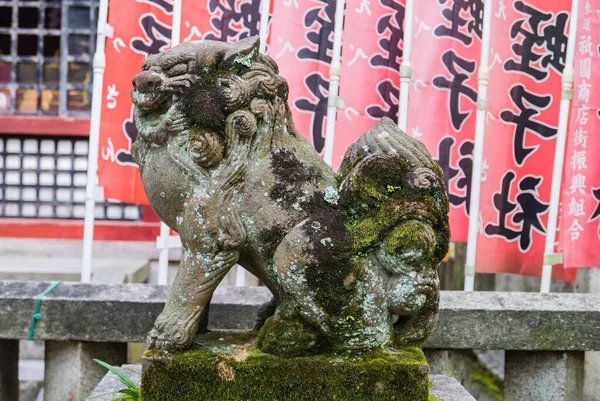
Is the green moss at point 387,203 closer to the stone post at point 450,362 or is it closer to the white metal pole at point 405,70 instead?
the stone post at point 450,362

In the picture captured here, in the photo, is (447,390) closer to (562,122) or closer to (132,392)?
(132,392)

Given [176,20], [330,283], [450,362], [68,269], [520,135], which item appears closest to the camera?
[330,283]

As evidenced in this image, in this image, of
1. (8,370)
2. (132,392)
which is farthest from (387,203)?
(8,370)

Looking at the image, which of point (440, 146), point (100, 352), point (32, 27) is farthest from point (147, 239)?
point (440, 146)

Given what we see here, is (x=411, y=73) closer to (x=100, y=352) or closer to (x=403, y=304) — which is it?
(x=403, y=304)

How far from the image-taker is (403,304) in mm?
2109

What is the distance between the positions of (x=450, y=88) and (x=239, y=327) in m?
1.62

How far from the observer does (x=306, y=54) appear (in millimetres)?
3387

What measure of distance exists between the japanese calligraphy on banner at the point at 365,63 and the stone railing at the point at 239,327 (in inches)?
37.5

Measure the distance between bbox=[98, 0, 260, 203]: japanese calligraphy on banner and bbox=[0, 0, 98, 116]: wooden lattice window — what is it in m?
3.02

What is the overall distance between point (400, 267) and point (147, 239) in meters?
4.33

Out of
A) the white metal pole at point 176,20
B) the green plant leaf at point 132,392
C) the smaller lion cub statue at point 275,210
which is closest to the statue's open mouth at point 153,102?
the smaller lion cub statue at point 275,210

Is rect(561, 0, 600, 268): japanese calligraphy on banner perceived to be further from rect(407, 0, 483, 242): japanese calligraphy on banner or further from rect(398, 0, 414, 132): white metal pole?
rect(398, 0, 414, 132): white metal pole

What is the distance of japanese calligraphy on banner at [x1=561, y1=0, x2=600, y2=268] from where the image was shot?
3275 millimetres
